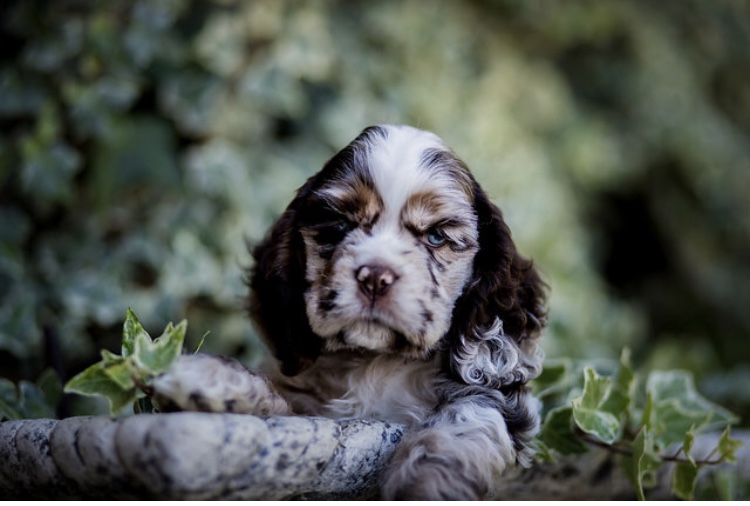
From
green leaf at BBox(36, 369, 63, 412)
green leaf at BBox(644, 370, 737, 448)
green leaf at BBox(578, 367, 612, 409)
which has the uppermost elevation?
green leaf at BBox(578, 367, 612, 409)

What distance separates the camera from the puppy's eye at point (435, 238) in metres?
2.18

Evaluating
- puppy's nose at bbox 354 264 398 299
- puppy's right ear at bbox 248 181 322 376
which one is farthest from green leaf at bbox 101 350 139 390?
puppy's nose at bbox 354 264 398 299

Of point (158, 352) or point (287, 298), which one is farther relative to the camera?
point (287, 298)

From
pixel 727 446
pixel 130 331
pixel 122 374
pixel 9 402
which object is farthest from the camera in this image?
pixel 9 402

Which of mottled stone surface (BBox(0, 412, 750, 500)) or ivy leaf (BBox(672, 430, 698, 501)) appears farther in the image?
ivy leaf (BBox(672, 430, 698, 501))

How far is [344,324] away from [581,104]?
502cm

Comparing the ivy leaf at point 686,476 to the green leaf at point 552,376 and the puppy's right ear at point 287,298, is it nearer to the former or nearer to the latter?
the green leaf at point 552,376

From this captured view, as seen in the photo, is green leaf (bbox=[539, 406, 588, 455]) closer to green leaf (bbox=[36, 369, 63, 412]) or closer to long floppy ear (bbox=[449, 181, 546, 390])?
long floppy ear (bbox=[449, 181, 546, 390])

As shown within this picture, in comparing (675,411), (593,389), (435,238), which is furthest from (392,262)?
(675,411)

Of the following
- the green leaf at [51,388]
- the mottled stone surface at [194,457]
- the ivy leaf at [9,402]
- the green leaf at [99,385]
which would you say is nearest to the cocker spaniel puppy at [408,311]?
the mottled stone surface at [194,457]

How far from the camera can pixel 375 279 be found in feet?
6.63

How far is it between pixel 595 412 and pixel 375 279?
3.45 ft

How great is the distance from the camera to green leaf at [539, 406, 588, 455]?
269cm

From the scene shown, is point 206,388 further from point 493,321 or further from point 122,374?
point 493,321
